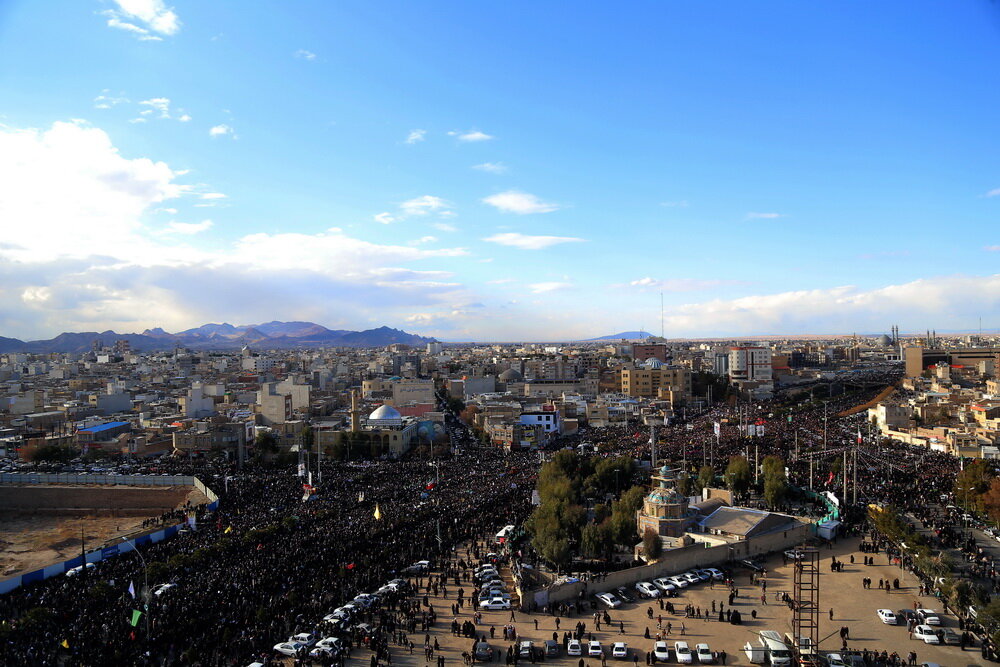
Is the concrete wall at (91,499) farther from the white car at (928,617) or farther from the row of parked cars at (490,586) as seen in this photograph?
the white car at (928,617)

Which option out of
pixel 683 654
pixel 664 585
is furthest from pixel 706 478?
pixel 683 654

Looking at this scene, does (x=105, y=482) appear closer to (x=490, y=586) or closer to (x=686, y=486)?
(x=490, y=586)

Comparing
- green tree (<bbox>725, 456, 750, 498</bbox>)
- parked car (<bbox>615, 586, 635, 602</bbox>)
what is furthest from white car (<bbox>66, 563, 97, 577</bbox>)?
green tree (<bbox>725, 456, 750, 498</bbox>)

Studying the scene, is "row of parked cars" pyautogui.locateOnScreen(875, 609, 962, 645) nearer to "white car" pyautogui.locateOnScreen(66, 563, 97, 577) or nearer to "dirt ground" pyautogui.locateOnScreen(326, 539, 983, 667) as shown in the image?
"dirt ground" pyautogui.locateOnScreen(326, 539, 983, 667)

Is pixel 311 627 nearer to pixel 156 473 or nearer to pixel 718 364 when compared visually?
pixel 156 473

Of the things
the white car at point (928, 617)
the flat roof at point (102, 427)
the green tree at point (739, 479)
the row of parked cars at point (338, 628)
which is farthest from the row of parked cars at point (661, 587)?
the flat roof at point (102, 427)

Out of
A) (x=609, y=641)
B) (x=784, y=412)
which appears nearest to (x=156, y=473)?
(x=609, y=641)
